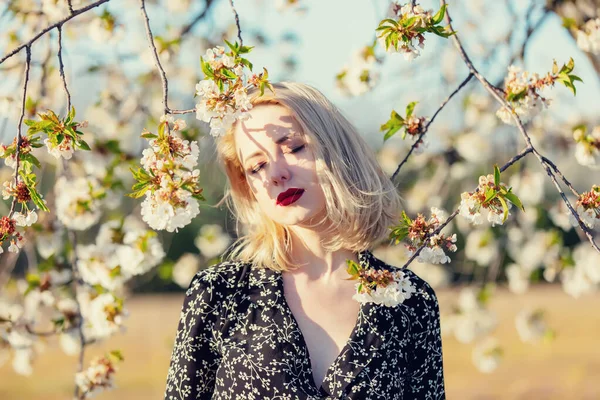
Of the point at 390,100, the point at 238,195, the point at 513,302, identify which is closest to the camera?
the point at 238,195

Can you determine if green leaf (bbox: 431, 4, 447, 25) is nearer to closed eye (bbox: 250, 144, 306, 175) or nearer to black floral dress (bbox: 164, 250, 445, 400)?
closed eye (bbox: 250, 144, 306, 175)

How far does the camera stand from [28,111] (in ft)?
7.74

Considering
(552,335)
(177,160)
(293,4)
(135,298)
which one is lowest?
(177,160)

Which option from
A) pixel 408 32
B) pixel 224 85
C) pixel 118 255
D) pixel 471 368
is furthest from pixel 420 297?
pixel 471 368

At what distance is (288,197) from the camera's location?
1.56 meters

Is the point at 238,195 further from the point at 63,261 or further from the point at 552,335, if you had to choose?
the point at 552,335

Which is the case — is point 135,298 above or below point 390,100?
above

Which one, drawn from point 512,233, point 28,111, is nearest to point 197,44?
point 28,111

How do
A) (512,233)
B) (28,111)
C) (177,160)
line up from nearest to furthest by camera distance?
(177,160) < (28,111) < (512,233)

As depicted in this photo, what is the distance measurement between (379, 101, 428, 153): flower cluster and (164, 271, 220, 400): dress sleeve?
0.53 m

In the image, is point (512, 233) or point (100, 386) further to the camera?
point (512, 233)

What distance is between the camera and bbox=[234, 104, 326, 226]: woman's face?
155 centimetres

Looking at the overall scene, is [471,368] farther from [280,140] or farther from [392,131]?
[280,140]

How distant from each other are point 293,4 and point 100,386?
146 cm
